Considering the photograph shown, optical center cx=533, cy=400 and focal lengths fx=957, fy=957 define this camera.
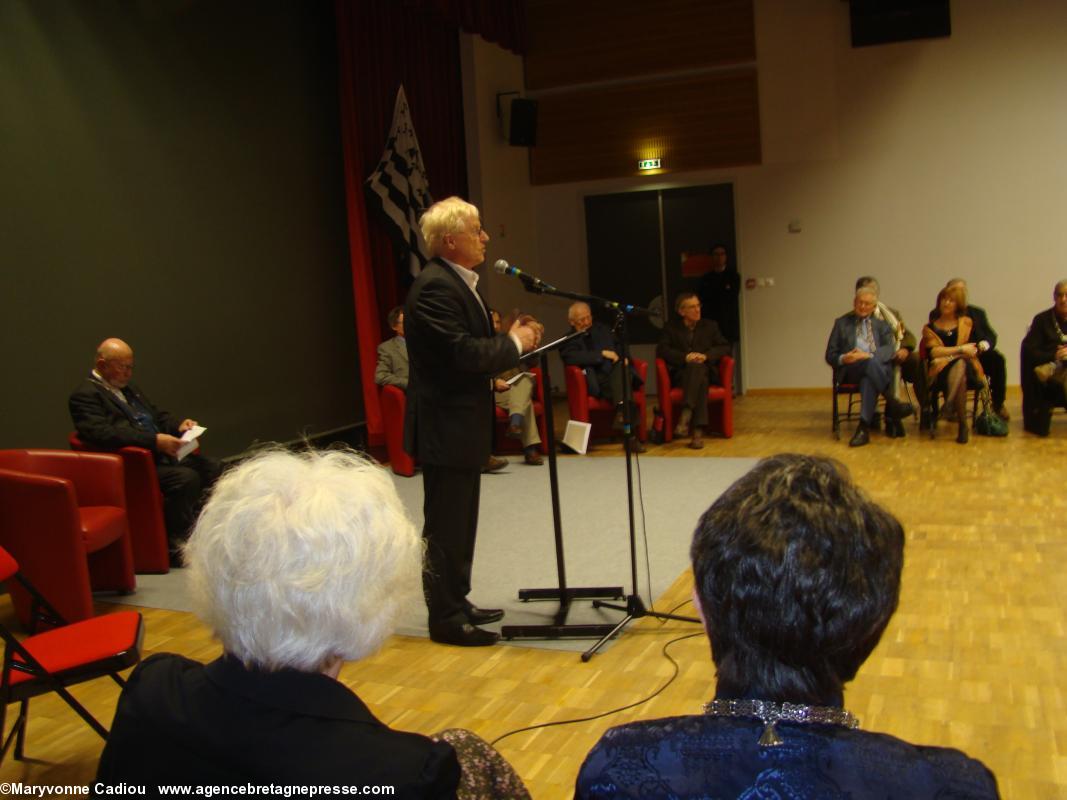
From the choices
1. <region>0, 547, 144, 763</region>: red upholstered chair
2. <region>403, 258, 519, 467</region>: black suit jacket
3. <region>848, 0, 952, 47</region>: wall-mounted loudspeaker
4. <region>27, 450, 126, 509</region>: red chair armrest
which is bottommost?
<region>0, 547, 144, 763</region>: red upholstered chair

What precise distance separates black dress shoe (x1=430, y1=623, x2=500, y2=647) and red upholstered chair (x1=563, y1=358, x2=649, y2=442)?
12.4 ft

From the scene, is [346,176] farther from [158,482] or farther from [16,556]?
[16,556]

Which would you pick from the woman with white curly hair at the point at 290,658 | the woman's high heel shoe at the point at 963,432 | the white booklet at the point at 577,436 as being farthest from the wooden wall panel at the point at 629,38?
the woman with white curly hair at the point at 290,658

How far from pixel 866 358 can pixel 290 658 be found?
645cm

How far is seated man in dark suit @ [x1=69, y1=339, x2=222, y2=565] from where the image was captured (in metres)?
4.54

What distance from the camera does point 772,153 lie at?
31.6 feet

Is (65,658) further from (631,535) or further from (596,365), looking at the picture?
(596,365)

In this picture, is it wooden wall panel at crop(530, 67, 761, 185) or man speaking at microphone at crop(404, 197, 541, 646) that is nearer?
man speaking at microphone at crop(404, 197, 541, 646)

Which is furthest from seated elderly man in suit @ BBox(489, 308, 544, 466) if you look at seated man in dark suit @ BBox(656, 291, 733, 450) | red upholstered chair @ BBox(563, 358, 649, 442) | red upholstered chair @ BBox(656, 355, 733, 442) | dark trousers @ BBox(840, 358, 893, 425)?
dark trousers @ BBox(840, 358, 893, 425)

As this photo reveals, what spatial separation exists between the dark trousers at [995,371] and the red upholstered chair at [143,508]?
5802 millimetres

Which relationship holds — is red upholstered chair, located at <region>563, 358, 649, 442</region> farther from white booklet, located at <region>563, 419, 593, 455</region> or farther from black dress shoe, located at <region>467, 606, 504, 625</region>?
black dress shoe, located at <region>467, 606, 504, 625</region>

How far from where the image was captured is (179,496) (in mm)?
4793

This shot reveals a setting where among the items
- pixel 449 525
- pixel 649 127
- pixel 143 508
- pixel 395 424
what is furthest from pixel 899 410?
pixel 143 508

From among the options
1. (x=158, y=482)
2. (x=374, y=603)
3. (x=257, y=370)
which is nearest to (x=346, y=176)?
(x=257, y=370)
